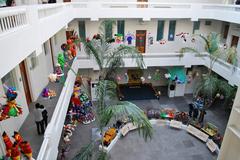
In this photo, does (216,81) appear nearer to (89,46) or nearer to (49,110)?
(89,46)

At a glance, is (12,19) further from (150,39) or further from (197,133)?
(150,39)

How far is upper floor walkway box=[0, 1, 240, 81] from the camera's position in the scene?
161 inches

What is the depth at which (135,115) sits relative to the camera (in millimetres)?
5766

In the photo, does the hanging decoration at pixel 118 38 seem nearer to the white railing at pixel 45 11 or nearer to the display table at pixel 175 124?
the display table at pixel 175 124

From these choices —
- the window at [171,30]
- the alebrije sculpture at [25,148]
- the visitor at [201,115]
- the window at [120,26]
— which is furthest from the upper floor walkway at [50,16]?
the visitor at [201,115]

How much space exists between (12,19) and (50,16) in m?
3.54

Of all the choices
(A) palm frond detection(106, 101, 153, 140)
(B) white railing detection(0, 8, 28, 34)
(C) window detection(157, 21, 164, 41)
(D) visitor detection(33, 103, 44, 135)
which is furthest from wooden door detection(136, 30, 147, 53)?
(B) white railing detection(0, 8, 28, 34)

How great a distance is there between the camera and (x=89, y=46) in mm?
8383

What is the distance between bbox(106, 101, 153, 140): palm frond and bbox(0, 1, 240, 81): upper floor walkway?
2985 millimetres

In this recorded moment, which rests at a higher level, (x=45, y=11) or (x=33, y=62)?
(x=45, y=11)

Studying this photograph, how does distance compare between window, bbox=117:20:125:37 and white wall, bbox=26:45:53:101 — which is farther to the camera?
window, bbox=117:20:125:37

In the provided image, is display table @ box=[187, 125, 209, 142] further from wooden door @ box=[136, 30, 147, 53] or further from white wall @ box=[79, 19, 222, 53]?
wooden door @ box=[136, 30, 147, 53]

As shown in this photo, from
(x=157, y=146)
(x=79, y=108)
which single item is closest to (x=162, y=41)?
(x=79, y=108)

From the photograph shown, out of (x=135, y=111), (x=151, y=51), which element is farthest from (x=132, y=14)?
(x=135, y=111)
